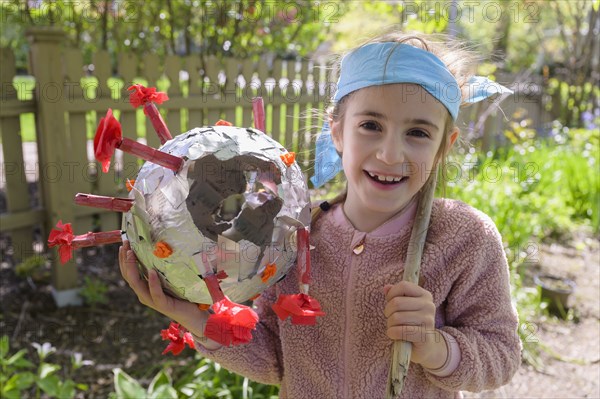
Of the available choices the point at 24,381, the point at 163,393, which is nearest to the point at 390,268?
the point at 163,393

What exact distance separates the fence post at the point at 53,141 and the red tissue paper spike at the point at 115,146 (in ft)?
9.43

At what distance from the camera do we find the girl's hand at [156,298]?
1.14 m

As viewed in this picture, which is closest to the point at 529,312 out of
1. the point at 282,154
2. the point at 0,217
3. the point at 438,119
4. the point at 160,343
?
the point at 160,343

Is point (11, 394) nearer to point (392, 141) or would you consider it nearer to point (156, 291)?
point (156, 291)

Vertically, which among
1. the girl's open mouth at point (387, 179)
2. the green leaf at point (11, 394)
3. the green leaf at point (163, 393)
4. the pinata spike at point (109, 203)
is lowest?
the green leaf at point (163, 393)

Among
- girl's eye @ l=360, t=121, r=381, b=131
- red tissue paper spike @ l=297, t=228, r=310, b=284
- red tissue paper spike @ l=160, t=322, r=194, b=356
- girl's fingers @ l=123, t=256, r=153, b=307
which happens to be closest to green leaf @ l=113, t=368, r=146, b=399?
red tissue paper spike @ l=160, t=322, r=194, b=356

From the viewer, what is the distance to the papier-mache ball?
3.34ft

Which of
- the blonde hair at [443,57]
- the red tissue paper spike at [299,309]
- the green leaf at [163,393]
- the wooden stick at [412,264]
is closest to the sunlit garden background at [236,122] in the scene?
the green leaf at [163,393]

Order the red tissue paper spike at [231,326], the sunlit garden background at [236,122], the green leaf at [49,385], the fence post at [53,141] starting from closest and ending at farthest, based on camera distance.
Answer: the red tissue paper spike at [231,326] → the green leaf at [49,385] → the sunlit garden background at [236,122] → the fence post at [53,141]

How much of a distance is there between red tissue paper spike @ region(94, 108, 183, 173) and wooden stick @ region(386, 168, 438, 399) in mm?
574

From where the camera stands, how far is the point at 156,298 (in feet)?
3.79

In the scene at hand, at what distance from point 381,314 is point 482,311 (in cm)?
24

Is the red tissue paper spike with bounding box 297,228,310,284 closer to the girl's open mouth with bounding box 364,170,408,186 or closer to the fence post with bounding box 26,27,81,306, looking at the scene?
the girl's open mouth with bounding box 364,170,408,186

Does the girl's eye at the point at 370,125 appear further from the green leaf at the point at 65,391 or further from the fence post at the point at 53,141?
the fence post at the point at 53,141
